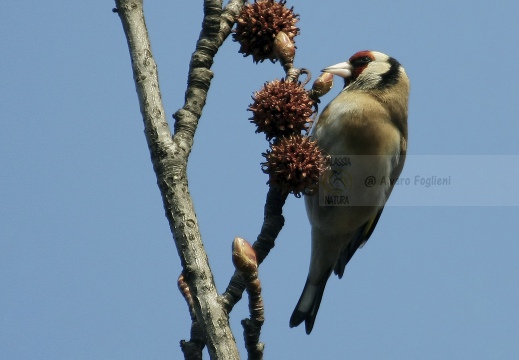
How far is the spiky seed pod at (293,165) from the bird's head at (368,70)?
1964 mm

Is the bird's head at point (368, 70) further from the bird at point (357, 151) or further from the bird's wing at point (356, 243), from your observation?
the bird's wing at point (356, 243)

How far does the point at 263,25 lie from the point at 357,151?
1.48 m

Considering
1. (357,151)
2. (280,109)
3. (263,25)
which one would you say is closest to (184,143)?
(280,109)

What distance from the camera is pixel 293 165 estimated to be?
3.31 metres

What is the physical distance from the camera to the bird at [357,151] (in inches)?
191

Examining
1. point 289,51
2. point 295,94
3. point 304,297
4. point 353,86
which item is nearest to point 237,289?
point 295,94

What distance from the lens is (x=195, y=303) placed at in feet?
8.52

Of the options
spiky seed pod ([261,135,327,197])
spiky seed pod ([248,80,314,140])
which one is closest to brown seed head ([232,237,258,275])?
spiky seed pod ([261,135,327,197])

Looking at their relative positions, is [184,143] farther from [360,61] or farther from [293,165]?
[360,61]

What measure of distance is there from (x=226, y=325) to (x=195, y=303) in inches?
5.5

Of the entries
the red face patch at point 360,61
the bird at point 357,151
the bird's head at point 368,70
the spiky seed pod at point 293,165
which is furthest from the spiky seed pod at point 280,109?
the red face patch at point 360,61

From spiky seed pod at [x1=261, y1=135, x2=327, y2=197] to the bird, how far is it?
1422mm

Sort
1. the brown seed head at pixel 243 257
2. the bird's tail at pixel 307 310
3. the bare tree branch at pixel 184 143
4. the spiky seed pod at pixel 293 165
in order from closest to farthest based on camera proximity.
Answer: the bare tree branch at pixel 184 143
the brown seed head at pixel 243 257
the spiky seed pod at pixel 293 165
the bird's tail at pixel 307 310

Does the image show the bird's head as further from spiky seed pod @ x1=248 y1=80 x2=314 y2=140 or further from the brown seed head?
the brown seed head
